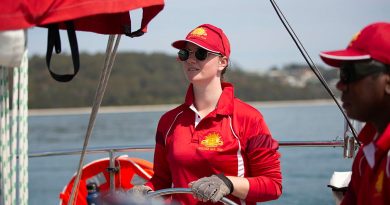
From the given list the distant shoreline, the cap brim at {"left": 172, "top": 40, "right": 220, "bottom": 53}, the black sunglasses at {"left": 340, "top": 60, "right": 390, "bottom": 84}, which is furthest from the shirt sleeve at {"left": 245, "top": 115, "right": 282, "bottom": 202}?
the distant shoreline

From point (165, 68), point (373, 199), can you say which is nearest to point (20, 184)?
point (373, 199)

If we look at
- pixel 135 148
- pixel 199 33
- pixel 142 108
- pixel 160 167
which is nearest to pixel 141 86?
pixel 142 108

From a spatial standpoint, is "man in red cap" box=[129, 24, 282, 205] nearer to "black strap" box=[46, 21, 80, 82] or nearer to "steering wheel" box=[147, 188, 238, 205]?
"steering wheel" box=[147, 188, 238, 205]

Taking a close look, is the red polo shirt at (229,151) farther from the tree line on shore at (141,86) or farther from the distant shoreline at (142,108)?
the tree line on shore at (141,86)

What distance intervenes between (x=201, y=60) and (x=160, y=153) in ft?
1.36

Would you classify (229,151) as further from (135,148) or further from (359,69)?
(135,148)

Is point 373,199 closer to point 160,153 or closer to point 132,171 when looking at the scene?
point 160,153

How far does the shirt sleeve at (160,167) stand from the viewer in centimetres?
281

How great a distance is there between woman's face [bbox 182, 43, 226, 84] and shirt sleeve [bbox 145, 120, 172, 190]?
0.27m

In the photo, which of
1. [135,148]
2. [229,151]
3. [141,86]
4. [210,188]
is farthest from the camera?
[141,86]

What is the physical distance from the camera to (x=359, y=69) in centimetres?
178

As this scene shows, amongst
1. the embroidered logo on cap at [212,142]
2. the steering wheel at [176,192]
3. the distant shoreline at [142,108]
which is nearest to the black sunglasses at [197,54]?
the embroidered logo on cap at [212,142]

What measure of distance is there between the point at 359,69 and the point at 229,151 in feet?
2.99

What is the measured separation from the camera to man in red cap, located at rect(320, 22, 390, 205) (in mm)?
1755
